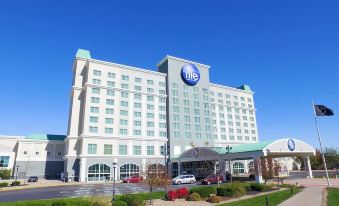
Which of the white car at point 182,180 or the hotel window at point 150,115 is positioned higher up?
the hotel window at point 150,115

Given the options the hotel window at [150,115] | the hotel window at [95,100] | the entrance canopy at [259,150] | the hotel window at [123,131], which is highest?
the hotel window at [95,100]

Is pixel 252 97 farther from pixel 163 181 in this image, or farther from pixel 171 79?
pixel 163 181

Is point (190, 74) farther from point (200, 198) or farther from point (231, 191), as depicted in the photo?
point (200, 198)

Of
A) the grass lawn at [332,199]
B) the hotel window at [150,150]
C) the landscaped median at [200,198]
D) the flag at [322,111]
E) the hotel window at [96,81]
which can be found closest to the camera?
the grass lawn at [332,199]

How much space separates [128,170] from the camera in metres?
64.9

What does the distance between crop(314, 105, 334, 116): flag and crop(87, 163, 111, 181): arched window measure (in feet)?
156

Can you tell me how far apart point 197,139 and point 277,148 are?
1385 inches

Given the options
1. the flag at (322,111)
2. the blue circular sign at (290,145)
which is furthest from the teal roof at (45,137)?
the flag at (322,111)

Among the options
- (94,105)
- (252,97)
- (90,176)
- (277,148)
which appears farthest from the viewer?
(252,97)

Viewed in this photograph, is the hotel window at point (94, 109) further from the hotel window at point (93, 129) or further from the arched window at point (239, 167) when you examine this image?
the arched window at point (239, 167)

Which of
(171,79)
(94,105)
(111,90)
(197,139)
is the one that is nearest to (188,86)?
(171,79)

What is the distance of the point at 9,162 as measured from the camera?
222 feet

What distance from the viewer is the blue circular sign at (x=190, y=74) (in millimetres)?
79756

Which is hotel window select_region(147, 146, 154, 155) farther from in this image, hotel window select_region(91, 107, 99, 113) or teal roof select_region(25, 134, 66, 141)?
teal roof select_region(25, 134, 66, 141)
